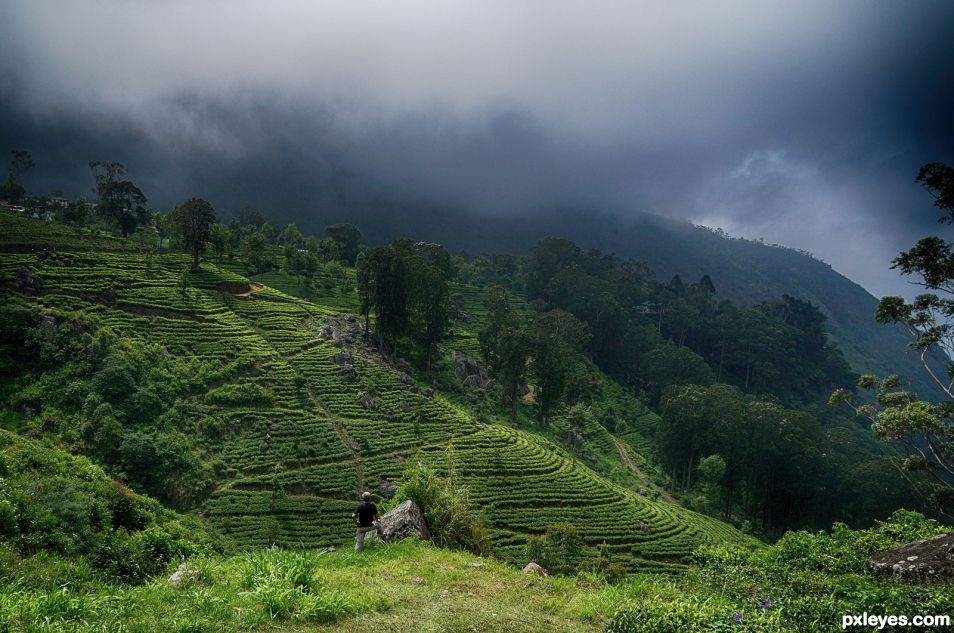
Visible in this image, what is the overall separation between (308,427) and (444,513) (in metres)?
32.1

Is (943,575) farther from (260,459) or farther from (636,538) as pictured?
(260,459)

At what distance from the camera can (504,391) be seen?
69.1 metres

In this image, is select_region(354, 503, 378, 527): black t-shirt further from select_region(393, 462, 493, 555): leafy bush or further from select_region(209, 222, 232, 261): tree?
select_region(209, 222, 232, 261): tree

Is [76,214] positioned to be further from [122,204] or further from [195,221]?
[195,221]

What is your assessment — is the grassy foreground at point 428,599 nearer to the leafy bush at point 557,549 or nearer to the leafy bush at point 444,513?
the leafy bush at point 444,513

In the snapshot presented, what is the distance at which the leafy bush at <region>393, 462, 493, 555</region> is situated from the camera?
1573cm

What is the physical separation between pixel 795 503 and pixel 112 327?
82392 millimetres

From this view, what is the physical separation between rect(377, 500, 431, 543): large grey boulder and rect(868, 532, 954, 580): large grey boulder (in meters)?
12.3

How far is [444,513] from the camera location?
16125 millimetres

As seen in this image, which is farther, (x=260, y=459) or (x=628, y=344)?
(x=628, y=344)

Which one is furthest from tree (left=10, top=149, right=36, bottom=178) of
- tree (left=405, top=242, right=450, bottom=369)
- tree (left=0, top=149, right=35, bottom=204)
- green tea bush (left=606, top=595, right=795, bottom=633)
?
green tea bush (left=606, top=595, right=795, bottom=633)

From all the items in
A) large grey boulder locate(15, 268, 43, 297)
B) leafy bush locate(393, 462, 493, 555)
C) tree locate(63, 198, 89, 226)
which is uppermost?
tree locate(63, 198, 89, 226)

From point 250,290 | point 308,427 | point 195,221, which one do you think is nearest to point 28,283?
point 195,221

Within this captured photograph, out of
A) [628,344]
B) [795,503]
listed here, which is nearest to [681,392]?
[795,503]
